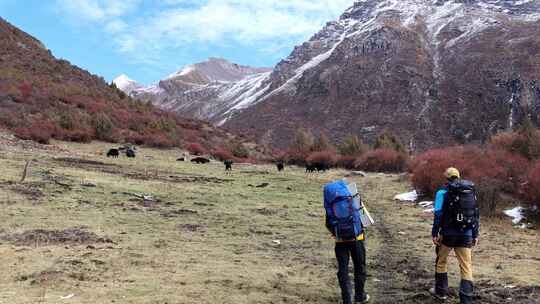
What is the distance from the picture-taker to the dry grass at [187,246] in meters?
8.66

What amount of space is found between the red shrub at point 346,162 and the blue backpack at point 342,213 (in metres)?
43.6

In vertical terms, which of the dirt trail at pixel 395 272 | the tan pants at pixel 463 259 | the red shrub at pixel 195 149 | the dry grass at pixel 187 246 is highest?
the red shrub at pixel 195 149

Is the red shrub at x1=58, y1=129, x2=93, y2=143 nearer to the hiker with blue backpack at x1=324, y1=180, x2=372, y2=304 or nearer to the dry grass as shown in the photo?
the dry grass

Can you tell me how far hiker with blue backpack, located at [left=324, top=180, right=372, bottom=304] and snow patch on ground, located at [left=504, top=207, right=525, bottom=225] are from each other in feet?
38.9

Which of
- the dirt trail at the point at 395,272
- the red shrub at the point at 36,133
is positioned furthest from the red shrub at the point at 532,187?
the red shrub at the point at 36,133

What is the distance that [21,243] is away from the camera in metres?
11.1

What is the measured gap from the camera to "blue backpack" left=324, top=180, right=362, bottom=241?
782 centimetres

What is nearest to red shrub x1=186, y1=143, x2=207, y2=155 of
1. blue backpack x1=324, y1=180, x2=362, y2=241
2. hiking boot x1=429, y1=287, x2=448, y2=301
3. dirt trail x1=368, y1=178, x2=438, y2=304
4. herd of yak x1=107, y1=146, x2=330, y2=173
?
herd of yak x1=107, y1=146, x2=330, y2=173

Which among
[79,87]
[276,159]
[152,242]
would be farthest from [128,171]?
[79,87]

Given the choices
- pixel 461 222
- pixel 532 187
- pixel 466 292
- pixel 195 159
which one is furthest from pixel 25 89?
pixel 466 292

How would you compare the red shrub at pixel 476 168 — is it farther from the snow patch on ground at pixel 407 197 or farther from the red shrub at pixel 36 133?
the red shrub at pixel 36 133

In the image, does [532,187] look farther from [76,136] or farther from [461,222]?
[76,136]

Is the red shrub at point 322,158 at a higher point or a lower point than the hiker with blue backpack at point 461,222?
higher

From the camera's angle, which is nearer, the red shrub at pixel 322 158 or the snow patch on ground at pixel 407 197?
the snow patch on ground at pixel 407 197
